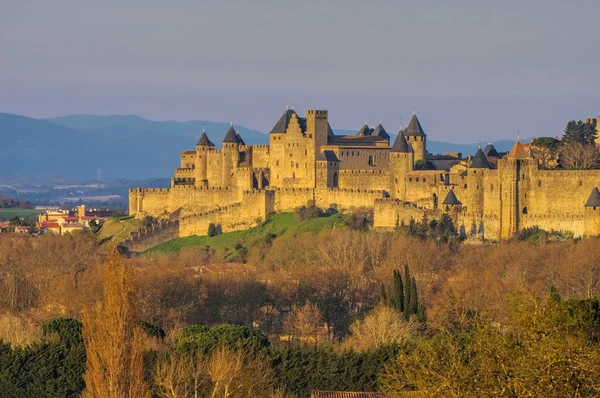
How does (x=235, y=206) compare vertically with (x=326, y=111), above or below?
below

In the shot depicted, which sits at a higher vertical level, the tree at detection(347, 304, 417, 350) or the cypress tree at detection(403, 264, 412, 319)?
the cypress tree at detection(403, 264, 412, 319)

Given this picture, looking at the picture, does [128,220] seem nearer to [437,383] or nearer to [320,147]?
[320,147]

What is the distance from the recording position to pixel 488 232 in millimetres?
66875

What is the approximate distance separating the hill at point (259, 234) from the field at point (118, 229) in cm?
441

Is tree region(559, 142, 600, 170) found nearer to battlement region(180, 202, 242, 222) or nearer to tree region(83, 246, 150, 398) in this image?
battlement region(180, 202, 242, 222)

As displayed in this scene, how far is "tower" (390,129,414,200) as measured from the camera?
72688 millimetres

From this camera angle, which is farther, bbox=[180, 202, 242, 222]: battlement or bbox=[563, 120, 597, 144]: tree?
bbox=[180, 202, 242, 222]: battlement

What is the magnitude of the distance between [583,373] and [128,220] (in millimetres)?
67159

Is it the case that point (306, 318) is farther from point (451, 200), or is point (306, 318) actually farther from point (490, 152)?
point (490, 152)

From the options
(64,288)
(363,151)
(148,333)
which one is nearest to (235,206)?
(363,151)

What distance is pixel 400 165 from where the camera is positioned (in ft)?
240

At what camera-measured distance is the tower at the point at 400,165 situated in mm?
72688

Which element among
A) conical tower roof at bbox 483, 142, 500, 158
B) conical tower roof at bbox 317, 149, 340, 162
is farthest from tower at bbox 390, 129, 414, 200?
conical tower roof at bbox 483, 142, 500, 158

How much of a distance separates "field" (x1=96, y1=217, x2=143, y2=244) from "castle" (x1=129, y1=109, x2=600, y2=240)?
970 millimetres
